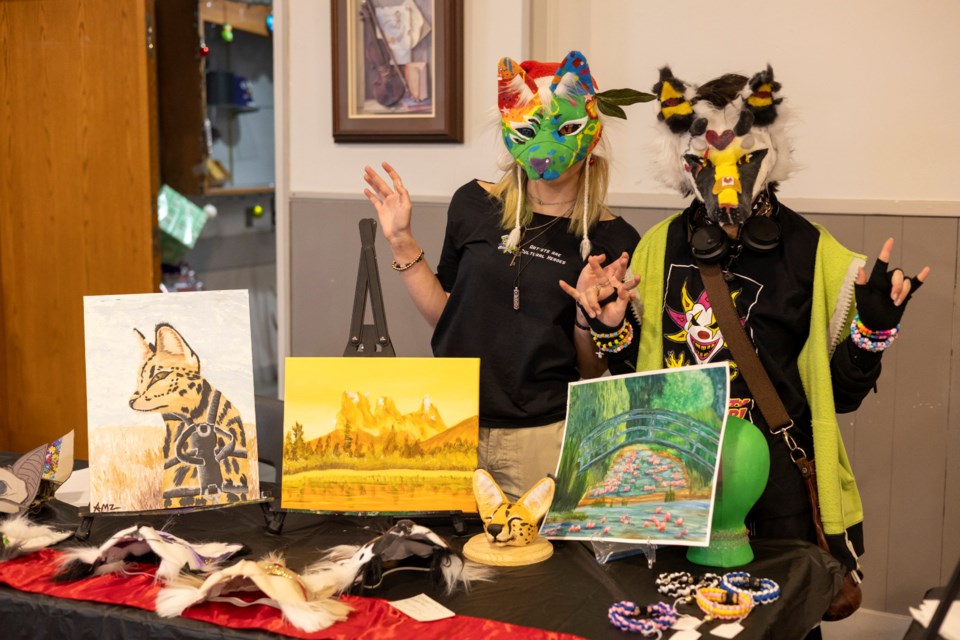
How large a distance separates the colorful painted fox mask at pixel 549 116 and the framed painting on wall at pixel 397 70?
50.0 inches

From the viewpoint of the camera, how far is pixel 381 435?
1.68 m

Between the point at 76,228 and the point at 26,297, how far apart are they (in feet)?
1.38

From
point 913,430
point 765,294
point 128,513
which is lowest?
point 913,430

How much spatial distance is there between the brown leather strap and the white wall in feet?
3.48

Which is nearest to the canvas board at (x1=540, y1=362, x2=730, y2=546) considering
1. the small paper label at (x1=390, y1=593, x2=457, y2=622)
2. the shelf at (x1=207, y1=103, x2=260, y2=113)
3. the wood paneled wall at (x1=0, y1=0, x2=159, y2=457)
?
the small paper label at (x1=390, y1=593, x2=457, y2=622)

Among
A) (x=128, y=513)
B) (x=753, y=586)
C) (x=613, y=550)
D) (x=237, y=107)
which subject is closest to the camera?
(x=753, y=586)

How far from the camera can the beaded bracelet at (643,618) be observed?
1283 millimetres

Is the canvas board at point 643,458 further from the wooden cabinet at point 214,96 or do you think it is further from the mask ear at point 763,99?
the wooden cabinet at point 214,96

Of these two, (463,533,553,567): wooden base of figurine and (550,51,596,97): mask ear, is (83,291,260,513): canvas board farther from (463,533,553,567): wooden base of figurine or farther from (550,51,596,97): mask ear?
(550,51,596,97): mask ear

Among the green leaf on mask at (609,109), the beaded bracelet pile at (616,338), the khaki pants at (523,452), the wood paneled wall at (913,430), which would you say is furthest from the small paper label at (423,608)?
the wood paneled wall at (913,430)

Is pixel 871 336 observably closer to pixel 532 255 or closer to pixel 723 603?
pixel 723 603

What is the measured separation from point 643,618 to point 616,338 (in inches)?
22.6

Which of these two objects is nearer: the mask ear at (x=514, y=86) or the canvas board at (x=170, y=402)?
the canvas board at (x=170, y=402)

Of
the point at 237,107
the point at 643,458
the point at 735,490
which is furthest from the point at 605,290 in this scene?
the point at 237,107
